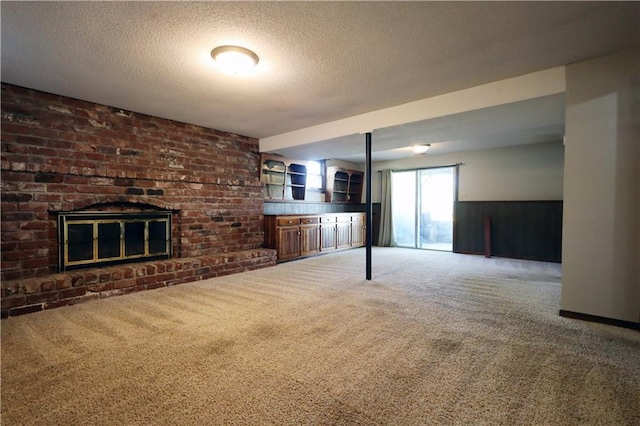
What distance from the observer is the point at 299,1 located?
185 centimetres

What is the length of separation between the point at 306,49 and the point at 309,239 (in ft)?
13.7

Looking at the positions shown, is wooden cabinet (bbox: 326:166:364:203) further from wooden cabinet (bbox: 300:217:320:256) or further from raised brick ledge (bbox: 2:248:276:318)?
raised brick ledge (bbox: 2:248:276:318)

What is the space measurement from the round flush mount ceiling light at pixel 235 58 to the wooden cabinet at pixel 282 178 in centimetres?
305

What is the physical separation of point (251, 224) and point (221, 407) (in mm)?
4103

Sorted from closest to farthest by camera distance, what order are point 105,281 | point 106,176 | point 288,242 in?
point 105,281 < point 106,176 < point 288,242

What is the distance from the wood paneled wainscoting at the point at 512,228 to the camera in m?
5.64

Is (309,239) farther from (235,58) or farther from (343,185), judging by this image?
(235,58)

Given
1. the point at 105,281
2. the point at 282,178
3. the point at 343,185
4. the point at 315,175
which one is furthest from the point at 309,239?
the point at 105,281

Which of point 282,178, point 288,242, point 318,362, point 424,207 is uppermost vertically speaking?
point 282,178

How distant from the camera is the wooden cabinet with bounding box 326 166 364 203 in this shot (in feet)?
24.8

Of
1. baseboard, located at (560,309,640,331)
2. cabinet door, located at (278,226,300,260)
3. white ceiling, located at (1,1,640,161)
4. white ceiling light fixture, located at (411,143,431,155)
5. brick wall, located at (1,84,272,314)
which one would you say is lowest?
baseboard, located at (560,309,640,331)

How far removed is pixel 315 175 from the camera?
24.0ft

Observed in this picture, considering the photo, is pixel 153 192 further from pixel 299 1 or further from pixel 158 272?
pixel 299 1

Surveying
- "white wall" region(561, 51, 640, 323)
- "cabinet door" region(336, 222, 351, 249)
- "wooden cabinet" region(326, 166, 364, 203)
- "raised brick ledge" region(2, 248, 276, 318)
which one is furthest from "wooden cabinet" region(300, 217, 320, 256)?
"white wall" region(561, 51, 640, 323)
